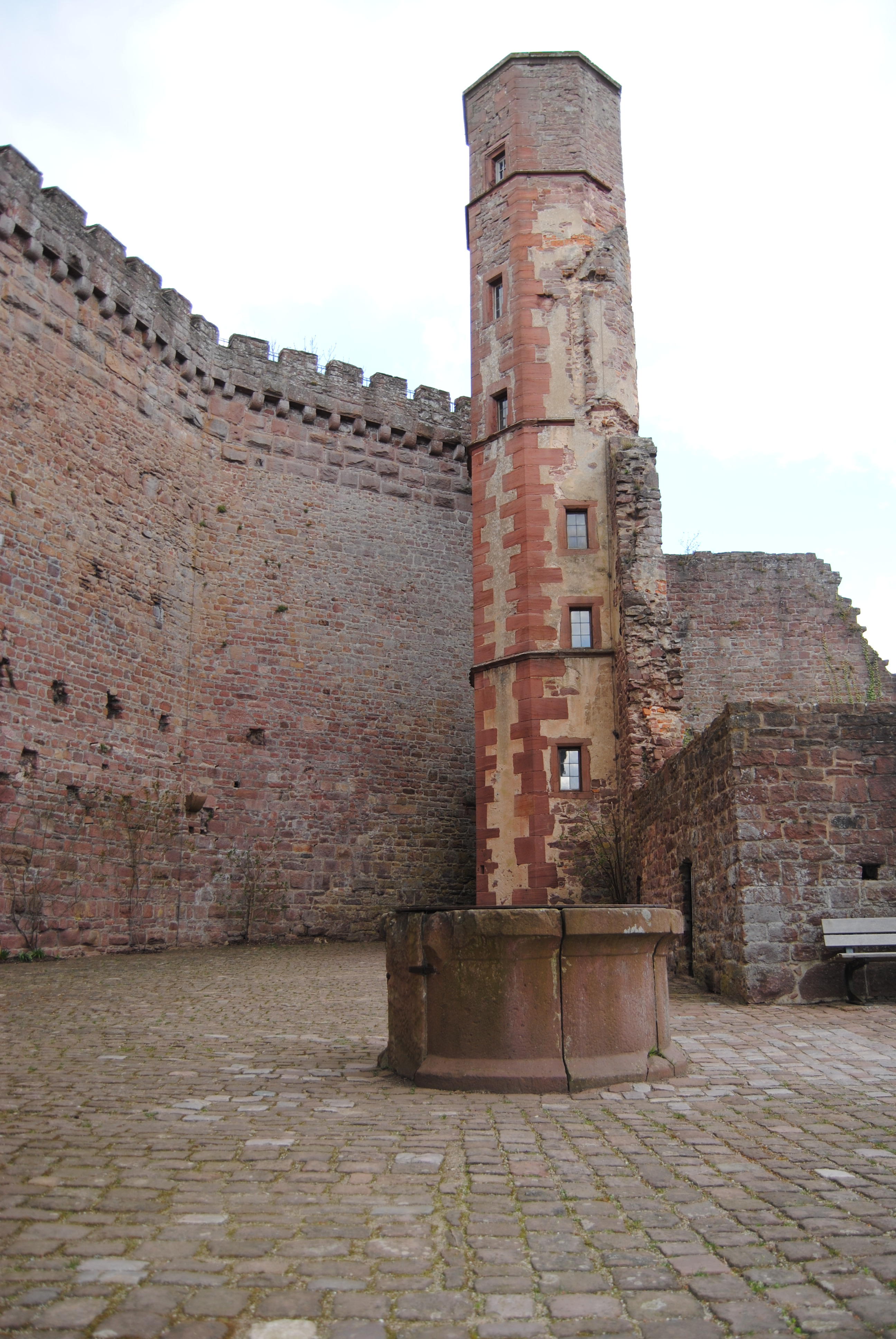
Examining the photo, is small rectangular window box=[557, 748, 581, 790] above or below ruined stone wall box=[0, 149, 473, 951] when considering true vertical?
below

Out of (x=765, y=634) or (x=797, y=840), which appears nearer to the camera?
(x=797, y=840)

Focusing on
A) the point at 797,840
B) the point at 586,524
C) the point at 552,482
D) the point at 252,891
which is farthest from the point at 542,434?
the point at 797,840

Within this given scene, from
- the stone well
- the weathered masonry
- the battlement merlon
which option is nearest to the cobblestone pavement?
the stone well

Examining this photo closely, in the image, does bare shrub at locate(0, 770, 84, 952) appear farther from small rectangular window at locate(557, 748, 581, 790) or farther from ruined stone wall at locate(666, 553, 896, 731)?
ruined stone wall at locate(666, 553, 896, 731)

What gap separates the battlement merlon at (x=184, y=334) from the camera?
13.8 metres

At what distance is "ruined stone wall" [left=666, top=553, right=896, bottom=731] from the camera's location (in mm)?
20125

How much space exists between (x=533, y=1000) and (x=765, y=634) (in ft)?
53.8

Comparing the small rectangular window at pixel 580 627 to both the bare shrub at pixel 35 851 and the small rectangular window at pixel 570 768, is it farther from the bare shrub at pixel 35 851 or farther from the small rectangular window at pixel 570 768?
the bare shrub at pixel 35 851

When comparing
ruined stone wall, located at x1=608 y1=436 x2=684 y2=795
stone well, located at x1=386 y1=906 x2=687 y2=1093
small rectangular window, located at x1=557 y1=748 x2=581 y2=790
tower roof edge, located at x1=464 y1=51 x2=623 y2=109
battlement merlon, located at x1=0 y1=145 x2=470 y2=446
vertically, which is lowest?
stone well, located at x1=386 y1=906 x2=687 y2=1093

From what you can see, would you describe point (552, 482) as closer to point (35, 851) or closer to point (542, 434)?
point (542, 434)

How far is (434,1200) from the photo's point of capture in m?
3.35

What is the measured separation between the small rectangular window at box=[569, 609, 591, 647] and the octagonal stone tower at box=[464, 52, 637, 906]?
2 cm

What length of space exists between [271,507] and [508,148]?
7.05m

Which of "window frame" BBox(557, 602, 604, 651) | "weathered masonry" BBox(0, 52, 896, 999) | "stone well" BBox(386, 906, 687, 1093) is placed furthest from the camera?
"window frame" BBox(557, 602, 604, 651)
